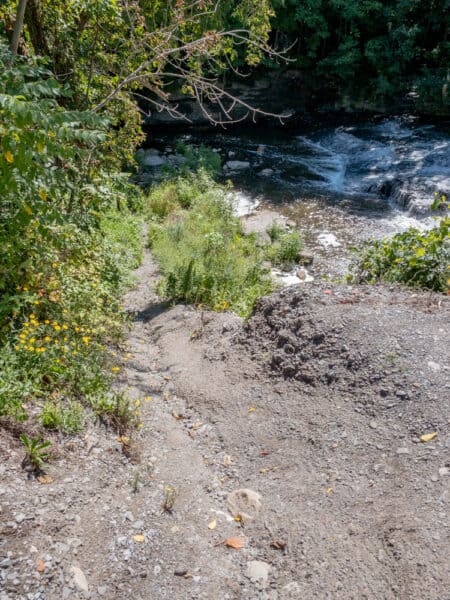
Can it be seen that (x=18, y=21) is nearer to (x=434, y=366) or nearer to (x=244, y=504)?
(x=244, y=504)

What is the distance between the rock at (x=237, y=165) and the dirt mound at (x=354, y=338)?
9332 mm

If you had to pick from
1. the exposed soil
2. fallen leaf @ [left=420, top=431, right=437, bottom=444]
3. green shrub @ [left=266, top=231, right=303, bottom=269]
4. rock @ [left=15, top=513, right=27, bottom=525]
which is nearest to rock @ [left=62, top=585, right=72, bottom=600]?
the exposed soil

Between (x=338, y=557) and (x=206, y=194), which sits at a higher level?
A: (x=206, y=194)

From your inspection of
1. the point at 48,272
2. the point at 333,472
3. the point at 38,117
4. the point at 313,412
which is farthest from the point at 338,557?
the point at 48,272

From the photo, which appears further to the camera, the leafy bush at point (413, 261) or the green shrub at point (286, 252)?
the green shrub at point (286, 252)

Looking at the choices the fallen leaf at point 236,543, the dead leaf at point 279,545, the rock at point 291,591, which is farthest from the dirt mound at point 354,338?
the rock at point 291,591

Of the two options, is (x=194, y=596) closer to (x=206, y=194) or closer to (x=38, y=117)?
(x=38, y=117)

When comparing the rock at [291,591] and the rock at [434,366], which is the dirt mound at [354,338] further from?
the rock at [291,591]

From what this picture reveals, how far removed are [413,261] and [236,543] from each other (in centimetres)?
427

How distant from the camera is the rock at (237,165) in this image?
14719 millimetres

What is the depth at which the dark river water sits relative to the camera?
37.1 ft

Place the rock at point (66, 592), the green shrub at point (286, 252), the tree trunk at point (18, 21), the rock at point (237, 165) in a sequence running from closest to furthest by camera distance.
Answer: the rock at point (66, 592), the tree trunk at point (18, 21), the green shrub at point (286, 252), the rock at point (237, 165)

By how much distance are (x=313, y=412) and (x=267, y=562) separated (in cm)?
147

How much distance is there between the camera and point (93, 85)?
24.0ft
